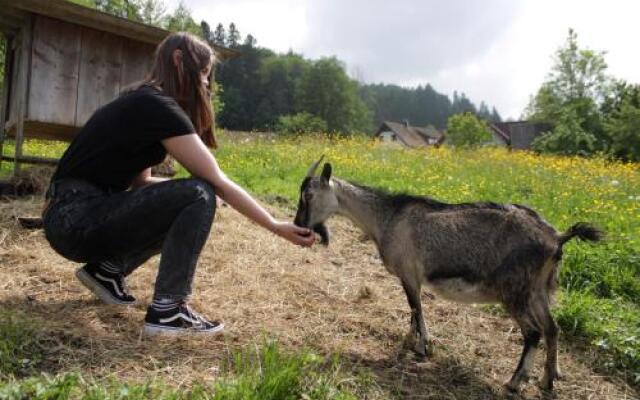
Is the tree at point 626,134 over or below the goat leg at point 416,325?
over

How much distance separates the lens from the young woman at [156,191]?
133 inches

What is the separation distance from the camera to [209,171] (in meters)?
3.49

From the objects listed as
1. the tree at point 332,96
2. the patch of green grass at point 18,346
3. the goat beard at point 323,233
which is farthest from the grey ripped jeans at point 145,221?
the tree at point 332,96

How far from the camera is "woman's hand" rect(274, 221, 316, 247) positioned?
3.65 m

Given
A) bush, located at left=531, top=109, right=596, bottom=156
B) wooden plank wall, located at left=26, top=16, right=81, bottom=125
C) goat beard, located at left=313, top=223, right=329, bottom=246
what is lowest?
goat beard, located at left=313, top=223, right=329, bottom=246

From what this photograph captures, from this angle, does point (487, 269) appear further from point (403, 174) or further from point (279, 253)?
point (403, 174)

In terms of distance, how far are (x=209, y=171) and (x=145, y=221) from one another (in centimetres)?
51

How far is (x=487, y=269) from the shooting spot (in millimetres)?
3777

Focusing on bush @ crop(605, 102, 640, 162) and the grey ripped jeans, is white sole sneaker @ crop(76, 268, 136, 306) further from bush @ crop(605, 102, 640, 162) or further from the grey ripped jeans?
bush @ crop(605, 102, 640, 162)

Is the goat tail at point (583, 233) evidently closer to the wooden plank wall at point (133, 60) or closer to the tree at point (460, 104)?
the wooden plank wall at point (133, 60)

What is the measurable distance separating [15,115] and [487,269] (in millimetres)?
5813

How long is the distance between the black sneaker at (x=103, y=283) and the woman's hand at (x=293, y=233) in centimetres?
129

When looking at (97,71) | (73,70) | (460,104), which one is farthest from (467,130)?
(460,104)

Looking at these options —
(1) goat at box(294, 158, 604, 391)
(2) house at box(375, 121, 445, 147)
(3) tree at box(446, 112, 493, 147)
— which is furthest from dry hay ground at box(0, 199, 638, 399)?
(2) house at box(375, 121, 445, 147)
